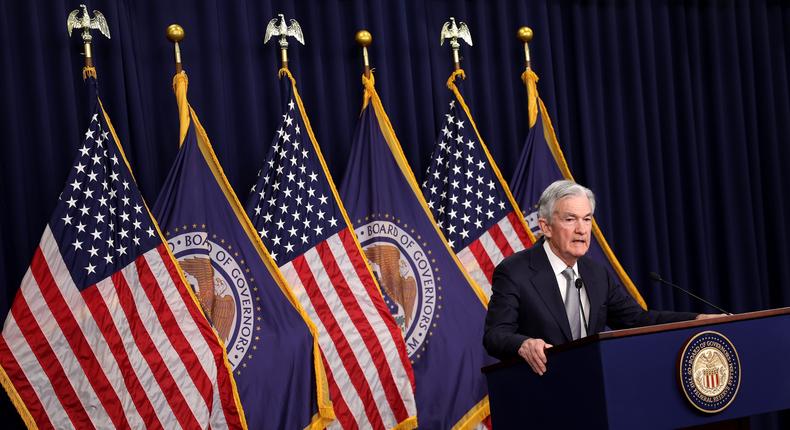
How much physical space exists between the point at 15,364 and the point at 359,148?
6.96 ft

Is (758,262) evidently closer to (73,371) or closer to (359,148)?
(359,148)

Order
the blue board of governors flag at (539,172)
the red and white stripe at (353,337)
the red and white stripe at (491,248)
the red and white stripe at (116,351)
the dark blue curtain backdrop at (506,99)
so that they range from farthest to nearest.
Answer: the blue board of governors flag at (539,172), the red and white stripe at (491,248), the dark blue curtain backdrop at (506,99), the red and white stripe at (353,337), the red and white stripe at (116,351)

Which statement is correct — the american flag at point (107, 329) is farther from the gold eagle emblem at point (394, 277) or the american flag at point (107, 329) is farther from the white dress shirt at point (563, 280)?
the white dress shirt at point (563, 280)

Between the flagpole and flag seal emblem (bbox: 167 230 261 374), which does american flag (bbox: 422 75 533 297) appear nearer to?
flag seal emblem (bbox: 167 230 261 374)

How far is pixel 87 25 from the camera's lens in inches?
Answer: 192

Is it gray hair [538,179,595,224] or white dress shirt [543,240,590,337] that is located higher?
gray hair [538,179,595,224]

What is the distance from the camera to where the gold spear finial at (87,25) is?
4.89 metres

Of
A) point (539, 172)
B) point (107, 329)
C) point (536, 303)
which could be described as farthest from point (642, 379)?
point (539, 172)

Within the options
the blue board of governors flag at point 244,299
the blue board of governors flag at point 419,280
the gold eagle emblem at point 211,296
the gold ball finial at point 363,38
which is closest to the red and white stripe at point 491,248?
the blue board of governors flag at point 419,280

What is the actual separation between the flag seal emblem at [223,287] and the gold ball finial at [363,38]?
1.48 metres

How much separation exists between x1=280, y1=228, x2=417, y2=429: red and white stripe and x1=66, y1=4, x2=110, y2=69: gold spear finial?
1.47 metres

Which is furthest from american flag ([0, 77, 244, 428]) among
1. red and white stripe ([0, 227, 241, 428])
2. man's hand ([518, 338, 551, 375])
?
man's hand ([518, 338, 551, 375])

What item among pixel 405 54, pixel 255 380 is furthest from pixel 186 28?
pixel 255 380

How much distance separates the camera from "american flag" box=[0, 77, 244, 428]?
14.4 ft
